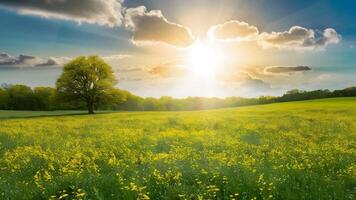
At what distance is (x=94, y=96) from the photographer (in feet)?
231

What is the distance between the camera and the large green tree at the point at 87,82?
225ft

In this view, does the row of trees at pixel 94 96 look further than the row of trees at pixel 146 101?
No

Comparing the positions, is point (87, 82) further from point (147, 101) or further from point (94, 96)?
point (147, 101)

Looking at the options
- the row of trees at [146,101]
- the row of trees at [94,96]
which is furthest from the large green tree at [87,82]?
the row of trees at [146,101]

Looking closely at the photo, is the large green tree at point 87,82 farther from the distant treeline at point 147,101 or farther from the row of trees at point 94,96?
the distant treeline at point 147,101

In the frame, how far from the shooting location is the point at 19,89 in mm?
97812

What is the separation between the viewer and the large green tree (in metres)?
68.7

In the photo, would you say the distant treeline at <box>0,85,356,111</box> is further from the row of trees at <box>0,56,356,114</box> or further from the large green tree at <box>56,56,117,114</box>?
the large green tree at <box>56,56,117,114</box>

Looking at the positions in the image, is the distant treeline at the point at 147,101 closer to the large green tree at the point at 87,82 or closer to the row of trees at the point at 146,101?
the row of trees at the point at 146,101

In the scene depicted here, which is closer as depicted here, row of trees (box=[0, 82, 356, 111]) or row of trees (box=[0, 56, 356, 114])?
row of trees (box=[0, 56, 356, 114])

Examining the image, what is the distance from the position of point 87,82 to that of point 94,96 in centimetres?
287

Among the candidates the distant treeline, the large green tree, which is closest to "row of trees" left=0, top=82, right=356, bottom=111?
the distant treeline

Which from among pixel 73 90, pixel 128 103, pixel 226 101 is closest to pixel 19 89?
pixel 128 103

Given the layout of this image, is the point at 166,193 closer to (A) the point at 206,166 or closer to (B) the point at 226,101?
(A) the point at 206,166
